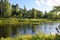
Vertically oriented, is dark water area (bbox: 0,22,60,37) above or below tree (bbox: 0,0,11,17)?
below

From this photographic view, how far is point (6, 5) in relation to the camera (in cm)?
8656

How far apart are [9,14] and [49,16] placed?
2877 inches

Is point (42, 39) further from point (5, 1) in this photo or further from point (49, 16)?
point (5, 1)

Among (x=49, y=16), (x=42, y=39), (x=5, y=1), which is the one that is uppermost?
(x=5, y=1)

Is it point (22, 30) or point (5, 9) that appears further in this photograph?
point (5, 9)

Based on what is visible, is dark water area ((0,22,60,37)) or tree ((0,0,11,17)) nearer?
dark water area ((0,22,60,37))

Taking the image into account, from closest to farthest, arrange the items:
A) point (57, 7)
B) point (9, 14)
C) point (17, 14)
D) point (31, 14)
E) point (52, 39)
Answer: point (57, 7) → point (52, 39) → point (9, 14) → point (17, 14) → point (31, 14)

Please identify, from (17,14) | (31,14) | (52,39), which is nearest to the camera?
(52,39)

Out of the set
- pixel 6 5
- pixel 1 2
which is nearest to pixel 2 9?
pixel 6 5

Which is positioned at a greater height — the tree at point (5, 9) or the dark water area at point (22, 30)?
the tree at point (5, 9)

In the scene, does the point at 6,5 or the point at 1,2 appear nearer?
the point at 6,5

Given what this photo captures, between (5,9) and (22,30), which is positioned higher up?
(5,9)

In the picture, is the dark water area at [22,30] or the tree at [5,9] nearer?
the dark water area at [22,30]

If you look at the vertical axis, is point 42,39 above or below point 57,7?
below
